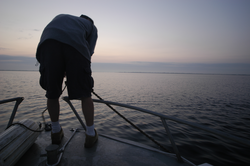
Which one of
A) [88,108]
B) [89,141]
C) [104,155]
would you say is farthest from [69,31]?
[104,155]

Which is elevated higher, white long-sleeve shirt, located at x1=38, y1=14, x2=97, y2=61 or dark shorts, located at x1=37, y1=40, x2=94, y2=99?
white long-sleeve shirt, located at x1=38, y1=14, x2=97, y2=61

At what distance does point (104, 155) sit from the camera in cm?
170

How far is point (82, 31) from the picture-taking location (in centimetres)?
162

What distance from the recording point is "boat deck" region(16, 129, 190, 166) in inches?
61.6

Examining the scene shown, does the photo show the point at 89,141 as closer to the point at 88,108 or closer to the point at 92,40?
the point at 88,108

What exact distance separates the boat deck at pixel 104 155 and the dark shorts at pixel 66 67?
2.52 ft

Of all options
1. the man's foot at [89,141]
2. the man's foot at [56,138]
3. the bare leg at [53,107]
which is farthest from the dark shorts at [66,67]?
the man's foot at [56,138]

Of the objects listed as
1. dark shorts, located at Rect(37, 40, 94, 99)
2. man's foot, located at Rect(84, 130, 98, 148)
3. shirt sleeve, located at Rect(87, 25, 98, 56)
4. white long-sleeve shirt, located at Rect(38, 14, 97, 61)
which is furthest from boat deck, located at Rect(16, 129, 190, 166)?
shirt sleeve, located at Rect(87, 25, 98, 56)

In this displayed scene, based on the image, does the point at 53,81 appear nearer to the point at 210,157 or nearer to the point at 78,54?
the point at 78,54

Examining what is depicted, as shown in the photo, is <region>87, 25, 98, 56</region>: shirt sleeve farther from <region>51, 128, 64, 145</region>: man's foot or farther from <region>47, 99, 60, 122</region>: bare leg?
<region>51, 128, 64, 145</region>: man's foot

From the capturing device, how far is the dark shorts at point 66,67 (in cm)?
154

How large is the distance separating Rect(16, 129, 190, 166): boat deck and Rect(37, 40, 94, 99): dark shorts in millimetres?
769

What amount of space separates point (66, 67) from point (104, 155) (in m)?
1.21

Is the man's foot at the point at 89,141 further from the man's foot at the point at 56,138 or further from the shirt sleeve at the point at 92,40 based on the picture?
the shirt sleeve at the point at 92,40
